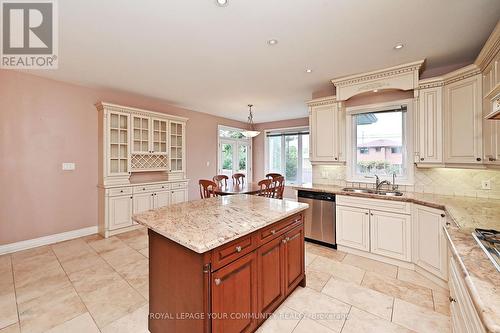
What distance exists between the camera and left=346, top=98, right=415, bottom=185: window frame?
3.02 meters

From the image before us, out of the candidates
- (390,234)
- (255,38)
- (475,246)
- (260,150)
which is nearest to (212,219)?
(475,246)

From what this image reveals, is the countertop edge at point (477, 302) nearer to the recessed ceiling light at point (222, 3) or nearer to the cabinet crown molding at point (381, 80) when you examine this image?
the recessed ceiling light at point (222, 3)

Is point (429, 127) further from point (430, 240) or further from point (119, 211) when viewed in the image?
point (119, 211)

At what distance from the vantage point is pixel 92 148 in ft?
12.7

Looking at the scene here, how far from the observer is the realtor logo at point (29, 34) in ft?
6.23

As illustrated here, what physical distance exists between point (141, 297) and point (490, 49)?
3.97m

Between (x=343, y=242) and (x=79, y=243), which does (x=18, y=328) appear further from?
(x=343, y=242)

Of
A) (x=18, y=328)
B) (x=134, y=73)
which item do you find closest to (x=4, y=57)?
(x=134, y=73)

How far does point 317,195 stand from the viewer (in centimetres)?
331

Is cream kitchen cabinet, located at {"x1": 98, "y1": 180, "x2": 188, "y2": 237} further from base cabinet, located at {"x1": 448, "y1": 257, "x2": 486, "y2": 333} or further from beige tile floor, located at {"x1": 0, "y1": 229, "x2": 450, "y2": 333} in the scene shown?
base cabinet, located at {"x1": 448, "y1": 257, "x2": 486, "y2": 333}

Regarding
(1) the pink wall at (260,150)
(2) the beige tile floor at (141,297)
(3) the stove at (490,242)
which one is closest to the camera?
(3) the stove at (490,242)

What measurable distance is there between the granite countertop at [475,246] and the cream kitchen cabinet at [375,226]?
22 centimetres

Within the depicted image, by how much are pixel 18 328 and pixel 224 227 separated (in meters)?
1.94

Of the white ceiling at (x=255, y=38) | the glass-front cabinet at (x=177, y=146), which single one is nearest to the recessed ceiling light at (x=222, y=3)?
the white ceiling at (x=255, y=38)
